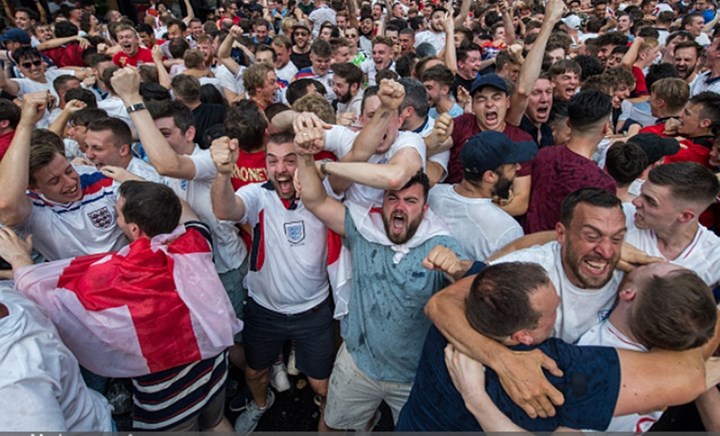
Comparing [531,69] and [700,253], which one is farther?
[531,69]

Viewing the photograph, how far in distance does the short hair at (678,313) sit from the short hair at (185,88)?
4375 millimetres

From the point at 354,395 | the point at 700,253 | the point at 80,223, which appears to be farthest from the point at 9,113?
the point at 700,253

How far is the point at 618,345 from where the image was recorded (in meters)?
1.86

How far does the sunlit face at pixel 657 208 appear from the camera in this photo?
2.37 m

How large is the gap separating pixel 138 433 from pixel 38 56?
5543 mm

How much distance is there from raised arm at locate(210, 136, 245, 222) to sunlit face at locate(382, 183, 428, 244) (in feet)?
2.95

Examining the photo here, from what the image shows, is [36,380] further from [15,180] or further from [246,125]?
[246,125]

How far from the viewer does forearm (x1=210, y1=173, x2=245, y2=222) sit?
247cm

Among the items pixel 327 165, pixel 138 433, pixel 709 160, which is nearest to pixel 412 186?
pixel 327 165

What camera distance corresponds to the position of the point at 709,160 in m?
3.55

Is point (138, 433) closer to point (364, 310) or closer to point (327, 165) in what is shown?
point (364, 310)

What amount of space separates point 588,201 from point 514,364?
3.17 feet

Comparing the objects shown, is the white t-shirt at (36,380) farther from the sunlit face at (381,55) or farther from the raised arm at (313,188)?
the sunlit face at (381,55)

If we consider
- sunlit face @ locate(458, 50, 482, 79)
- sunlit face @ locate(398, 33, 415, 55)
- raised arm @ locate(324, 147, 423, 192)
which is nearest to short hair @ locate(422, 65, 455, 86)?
sunlit face @ locate(458, 50, 482, 79)
